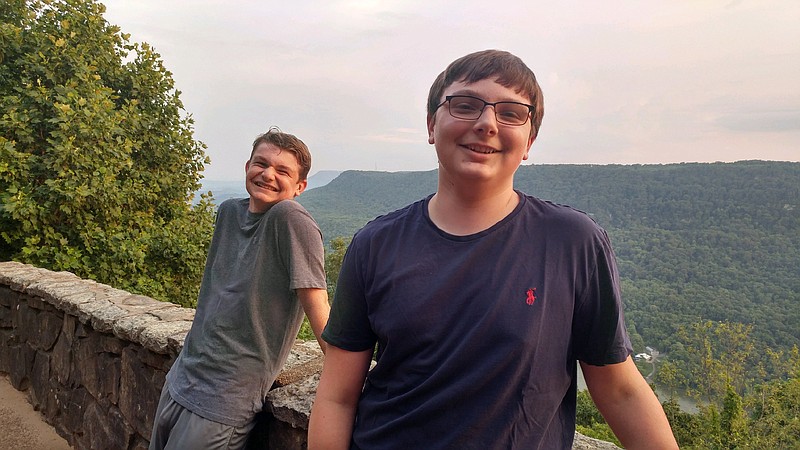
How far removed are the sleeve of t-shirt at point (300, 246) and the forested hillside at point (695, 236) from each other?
35879 millimetres

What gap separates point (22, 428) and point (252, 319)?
254 centimetres

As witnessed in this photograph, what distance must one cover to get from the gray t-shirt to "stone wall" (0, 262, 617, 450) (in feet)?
0.49

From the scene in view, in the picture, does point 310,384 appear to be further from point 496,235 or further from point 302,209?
point 496,235

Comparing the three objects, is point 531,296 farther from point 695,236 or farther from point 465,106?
point 695,236

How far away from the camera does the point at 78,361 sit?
2.69 metres

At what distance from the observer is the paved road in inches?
111

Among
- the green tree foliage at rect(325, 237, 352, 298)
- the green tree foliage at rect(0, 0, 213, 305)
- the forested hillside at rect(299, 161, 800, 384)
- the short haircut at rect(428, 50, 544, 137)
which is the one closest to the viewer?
the short haircut at rect(428, 50, 544, 137)

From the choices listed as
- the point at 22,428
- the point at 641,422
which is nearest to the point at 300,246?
the point at 641,422

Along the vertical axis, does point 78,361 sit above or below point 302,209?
below

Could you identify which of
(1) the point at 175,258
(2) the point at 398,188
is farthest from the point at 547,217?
(2) the point at 398,188

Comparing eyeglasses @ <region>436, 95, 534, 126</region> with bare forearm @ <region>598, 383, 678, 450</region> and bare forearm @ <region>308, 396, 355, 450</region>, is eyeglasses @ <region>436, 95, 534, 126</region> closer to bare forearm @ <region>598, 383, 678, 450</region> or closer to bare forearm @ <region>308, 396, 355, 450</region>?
bare forearm @ <region>598, 383, 678, 450</region>

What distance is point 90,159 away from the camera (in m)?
5.23

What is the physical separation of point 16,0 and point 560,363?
24.5 ft

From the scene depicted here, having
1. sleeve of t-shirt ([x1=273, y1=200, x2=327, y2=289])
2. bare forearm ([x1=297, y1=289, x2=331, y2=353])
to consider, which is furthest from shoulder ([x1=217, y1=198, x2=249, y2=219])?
bare forearm ([x1=297, y1=289, x2=331, y2=353])
